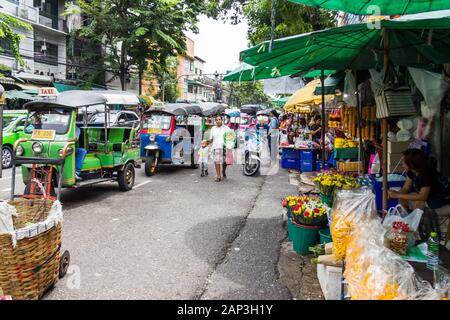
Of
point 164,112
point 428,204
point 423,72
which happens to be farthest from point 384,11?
point 164,112

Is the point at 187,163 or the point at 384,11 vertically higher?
the point at 384,11

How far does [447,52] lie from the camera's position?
185 inches

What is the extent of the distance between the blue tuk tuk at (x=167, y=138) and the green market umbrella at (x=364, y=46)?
20.2ft

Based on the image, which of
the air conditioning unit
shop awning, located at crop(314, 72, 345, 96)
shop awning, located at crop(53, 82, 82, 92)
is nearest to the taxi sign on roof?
shop awning, located at crop(314, 72, 345, 96)

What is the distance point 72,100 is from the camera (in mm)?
7219

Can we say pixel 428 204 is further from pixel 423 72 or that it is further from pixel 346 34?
pixel 346 34

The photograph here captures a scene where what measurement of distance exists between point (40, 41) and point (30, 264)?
2547cm

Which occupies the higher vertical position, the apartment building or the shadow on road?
the apartment building

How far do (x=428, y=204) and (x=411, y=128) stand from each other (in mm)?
1296

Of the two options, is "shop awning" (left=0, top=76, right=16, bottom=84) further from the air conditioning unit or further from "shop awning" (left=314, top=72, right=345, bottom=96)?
"shop awning" (left=314, top=72, right=345, bottom=96)

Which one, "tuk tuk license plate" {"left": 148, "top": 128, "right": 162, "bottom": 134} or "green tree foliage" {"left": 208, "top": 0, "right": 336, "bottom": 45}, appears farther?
"tuk tuk license plate" {"left": 148, "top": 128, "right": 162, "bottom": 134}

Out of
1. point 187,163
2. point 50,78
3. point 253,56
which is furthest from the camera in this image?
point 50,78

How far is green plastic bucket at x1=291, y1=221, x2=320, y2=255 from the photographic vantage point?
4.85 m

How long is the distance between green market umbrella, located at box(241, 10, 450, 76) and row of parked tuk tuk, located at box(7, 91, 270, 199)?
3357 millimetres
